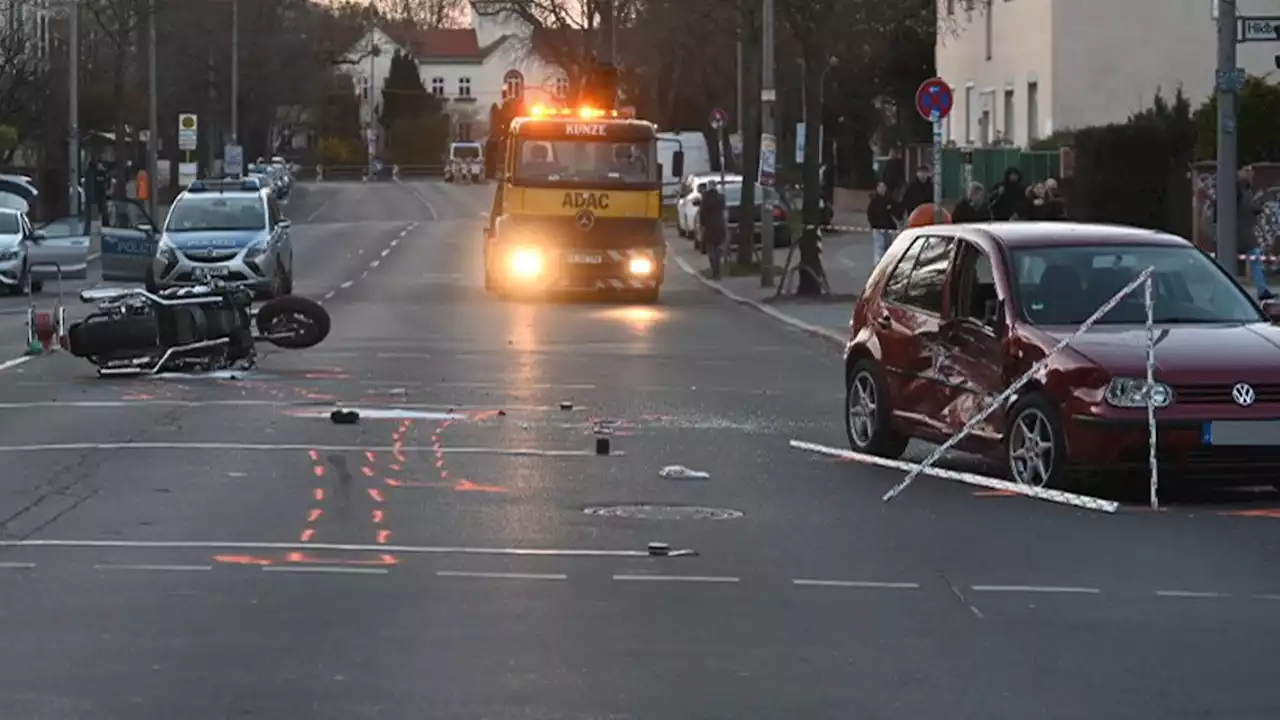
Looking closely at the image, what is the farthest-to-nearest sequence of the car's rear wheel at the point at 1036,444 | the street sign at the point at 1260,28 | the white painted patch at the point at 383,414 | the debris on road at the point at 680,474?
the street sign at the point at 1260,28 < the white painted patch at the point at 383,414 < the debris on road at the point at 680,474 < the car's rear wheel at the point at 1036,444

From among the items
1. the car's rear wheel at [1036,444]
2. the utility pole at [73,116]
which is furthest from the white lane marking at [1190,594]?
the utility pole at [73,116]

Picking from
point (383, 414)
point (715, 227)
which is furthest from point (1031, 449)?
point (715, 227)

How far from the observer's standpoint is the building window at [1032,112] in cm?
5322

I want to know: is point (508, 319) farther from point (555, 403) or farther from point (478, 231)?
point (478, 231)

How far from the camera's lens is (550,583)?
999 cm

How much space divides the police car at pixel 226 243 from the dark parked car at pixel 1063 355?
64.5 ft

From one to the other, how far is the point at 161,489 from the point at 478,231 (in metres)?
55.6

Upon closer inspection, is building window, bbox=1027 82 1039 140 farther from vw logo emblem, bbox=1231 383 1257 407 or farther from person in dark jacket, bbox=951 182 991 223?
vw logo emblem, bbox=1231 383 1257 407

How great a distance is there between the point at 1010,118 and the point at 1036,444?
1745 inches

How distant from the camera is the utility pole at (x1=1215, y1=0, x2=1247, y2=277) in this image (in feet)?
68.4

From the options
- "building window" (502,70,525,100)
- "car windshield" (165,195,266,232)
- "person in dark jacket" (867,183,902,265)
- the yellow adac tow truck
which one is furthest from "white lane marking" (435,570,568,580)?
"building window" (502,70,525,100)

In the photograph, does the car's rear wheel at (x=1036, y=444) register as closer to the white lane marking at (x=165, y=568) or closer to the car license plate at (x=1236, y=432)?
the car license plate at (x=1236, y=432)

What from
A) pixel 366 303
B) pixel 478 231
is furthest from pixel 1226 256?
pixel 478 231

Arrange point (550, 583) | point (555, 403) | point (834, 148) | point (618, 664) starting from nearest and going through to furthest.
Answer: point (618, 664) < point (550, 583) < point (555, 403) < point (834, 148)
